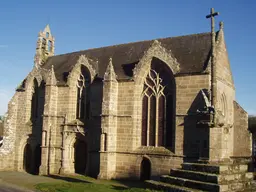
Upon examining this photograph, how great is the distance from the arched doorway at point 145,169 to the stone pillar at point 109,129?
79.6 inches

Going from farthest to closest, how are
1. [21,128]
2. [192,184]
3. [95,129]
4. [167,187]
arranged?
[21,128]
[95,129]
[167,187]
[192,184]

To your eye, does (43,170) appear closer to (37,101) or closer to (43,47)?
(37,101)

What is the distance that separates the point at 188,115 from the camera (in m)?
19.6

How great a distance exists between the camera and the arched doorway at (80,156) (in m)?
24.6

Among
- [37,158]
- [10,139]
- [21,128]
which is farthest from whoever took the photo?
[21,128]

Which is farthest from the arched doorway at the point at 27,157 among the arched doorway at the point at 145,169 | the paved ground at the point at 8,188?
the arched doorway at the point at 145,169

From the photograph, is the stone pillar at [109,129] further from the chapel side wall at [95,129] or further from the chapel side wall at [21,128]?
the chapel side wall at [21,128]

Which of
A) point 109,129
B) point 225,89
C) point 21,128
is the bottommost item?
point 21,128

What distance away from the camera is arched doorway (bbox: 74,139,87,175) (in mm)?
24641

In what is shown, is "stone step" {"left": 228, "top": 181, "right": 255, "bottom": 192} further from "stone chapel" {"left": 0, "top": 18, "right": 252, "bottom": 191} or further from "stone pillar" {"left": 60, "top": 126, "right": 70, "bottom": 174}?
"stone pillar" {"left": 60, "top": 126, "right": 70, "bottom": 174}

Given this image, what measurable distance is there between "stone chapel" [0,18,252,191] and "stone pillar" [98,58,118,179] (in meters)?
0.07

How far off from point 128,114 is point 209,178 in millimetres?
10596

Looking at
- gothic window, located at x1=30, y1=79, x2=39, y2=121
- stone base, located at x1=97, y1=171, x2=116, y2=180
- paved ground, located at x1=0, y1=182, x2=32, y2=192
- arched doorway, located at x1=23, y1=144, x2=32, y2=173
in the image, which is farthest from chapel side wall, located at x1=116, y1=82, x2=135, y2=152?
arched doorway, located at x1=23, y1=144, x2=32, y2=173

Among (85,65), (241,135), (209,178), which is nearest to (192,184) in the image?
(209,178)
